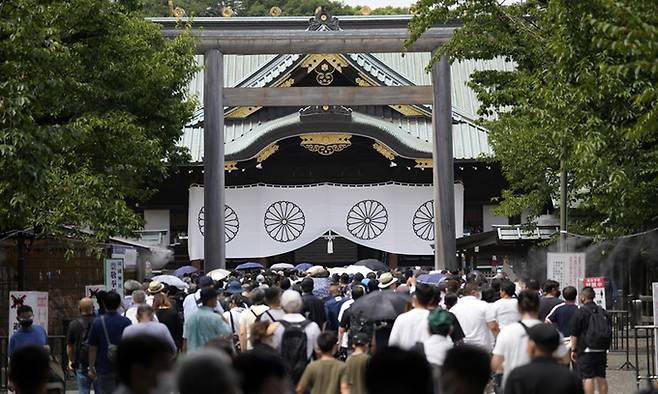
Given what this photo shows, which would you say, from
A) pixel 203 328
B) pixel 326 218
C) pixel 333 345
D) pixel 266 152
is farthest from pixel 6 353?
pixel 326 218

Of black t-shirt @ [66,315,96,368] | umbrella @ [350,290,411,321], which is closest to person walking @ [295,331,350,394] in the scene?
umbrella @ [350,290,411,321]

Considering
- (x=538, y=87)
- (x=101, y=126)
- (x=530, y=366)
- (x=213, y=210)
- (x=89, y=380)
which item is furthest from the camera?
(x=213, y=210)

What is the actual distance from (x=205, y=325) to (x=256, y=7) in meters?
55.3

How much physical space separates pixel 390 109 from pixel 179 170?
21.1 feet

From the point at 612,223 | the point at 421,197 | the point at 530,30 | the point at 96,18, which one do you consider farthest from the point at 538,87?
the point at 421,197

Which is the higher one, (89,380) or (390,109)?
(390,109)

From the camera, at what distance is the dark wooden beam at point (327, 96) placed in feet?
83.5

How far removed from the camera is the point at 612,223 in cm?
1952

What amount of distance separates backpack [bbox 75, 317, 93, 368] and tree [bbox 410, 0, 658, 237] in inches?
213

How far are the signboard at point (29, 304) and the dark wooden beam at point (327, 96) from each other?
A: 1124cm

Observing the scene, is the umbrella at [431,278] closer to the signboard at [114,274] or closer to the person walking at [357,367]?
the signboard at [114,274]

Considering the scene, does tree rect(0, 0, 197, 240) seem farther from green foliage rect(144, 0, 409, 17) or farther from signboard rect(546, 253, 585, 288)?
green foliage rect(144, 0, 409, 17)

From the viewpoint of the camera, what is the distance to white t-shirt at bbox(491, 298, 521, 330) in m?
11.4

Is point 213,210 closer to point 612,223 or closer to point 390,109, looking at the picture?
point 612,223
